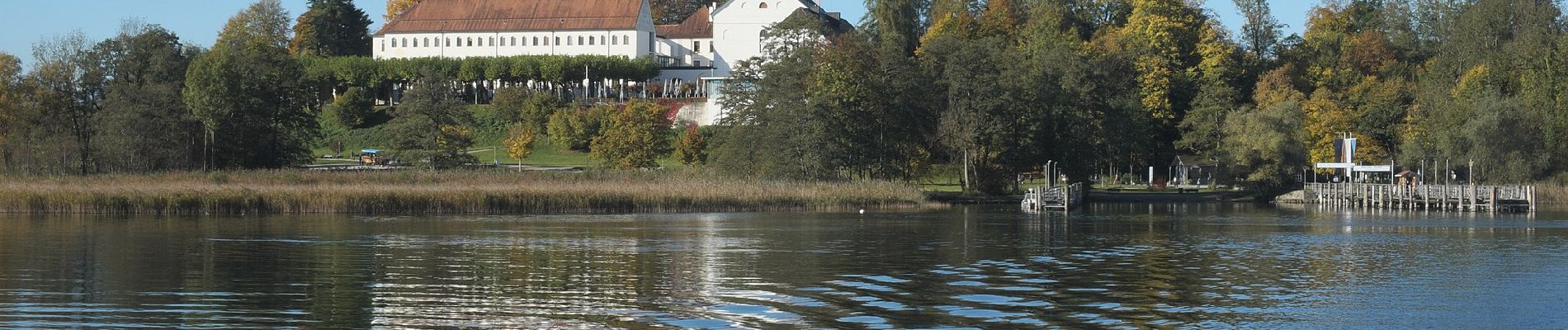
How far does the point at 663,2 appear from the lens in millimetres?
140250

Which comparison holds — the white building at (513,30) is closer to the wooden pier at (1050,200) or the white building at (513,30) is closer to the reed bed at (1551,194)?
the wooden pier at (1050,200)

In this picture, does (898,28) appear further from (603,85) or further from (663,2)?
(663,2)

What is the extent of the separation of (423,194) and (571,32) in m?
70.9

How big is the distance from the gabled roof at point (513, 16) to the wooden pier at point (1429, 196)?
60.4 metres

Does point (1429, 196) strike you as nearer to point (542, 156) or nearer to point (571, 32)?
point (542, 156)

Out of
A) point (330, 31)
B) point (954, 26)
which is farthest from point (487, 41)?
point (954, 26)

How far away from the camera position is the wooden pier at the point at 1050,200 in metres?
58.8

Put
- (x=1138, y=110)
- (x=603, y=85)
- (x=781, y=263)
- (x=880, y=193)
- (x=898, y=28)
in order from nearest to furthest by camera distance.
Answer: (x=781, y=263) < (x=880, y=193) < (x=1138, y=110) < (x=898, y=28) < (x=603, y=85)

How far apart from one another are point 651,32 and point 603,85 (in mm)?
10202

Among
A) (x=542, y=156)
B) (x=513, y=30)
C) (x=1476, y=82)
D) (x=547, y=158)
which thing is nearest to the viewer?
(x=1476, y=82)

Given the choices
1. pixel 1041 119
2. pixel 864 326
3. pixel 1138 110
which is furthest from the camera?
pixel 1138 110

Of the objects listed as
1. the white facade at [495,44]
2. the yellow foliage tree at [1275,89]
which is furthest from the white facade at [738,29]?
Result: the yellow foliage tree at [1275,89]

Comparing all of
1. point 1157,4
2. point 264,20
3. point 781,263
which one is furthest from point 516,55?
point 781,263

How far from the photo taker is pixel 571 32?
120m
